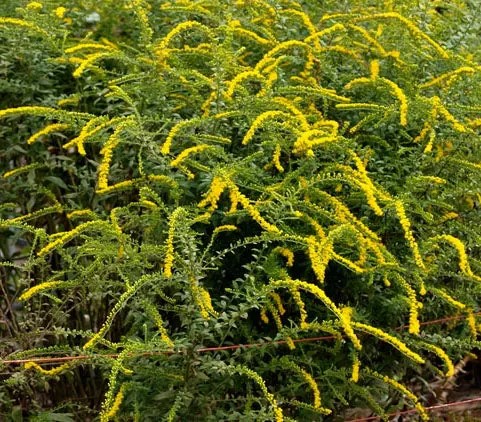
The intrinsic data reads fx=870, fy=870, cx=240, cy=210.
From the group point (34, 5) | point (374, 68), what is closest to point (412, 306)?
point (374, 68)

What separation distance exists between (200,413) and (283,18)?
65.6 inches

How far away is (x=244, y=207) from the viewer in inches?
108

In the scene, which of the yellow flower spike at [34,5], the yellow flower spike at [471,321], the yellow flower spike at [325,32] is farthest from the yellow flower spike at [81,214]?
the yellow flower spike at [471,321]

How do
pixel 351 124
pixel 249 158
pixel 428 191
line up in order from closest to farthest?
pixel 249 158 < pixel 428 191 < pixel 351 124

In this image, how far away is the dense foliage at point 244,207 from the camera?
2.87m

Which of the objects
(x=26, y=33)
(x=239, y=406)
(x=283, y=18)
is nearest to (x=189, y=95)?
(x=283, y=18)

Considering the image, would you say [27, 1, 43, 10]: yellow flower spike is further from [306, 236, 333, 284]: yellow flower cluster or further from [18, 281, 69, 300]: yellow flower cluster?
[306, 236, 333, 284]: yellow flower cluster

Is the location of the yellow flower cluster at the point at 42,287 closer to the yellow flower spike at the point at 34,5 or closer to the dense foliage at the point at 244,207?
the dense foliage at the point at 244,207

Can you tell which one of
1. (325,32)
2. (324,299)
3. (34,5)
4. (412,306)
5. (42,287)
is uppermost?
(325,32)

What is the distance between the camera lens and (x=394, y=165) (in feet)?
11.0

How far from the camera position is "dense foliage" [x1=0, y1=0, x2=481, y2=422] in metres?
2.87

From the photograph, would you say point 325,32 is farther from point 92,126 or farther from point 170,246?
point 170,246

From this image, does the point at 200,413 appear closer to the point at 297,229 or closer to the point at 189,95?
the point at 297,229

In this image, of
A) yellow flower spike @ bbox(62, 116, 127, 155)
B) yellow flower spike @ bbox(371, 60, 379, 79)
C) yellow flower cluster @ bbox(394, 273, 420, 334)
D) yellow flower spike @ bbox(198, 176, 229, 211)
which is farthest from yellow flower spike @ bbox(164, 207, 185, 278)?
yellow flower spike @ bbox(371, 60, 379, 79)
